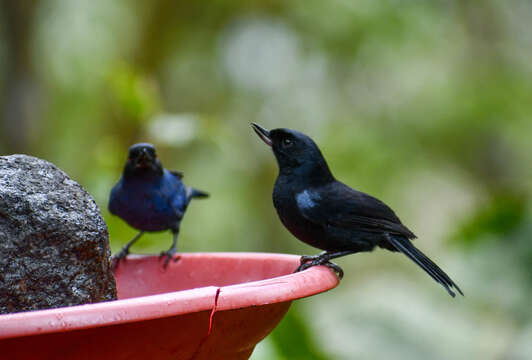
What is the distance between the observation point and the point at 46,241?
1.80m

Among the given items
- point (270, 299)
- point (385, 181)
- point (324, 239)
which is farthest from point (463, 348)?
point (385, 181)

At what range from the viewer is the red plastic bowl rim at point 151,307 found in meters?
1.35

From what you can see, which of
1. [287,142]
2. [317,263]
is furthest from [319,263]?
[287,142]

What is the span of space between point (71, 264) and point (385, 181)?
7.37m

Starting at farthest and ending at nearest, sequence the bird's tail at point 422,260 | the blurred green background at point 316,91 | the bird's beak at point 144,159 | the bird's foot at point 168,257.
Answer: the blurred green background at point 316,91
the bird's beak at point 144,159
the bird's foot at point 168,257
the bird's tail at point 422,260

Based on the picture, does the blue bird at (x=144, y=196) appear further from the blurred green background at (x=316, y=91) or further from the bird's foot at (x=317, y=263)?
the blurred green background at (x=316, y=91)

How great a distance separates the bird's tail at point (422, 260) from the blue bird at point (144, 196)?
990 mm

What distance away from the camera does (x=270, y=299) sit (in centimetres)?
169

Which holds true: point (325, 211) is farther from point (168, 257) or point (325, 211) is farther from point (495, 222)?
point (495, 222)

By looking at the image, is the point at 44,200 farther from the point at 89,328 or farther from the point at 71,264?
the point at 89,328

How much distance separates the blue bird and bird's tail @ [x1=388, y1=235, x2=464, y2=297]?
990mm

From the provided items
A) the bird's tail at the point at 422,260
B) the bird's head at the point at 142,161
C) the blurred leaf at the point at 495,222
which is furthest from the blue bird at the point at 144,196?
the blurred leaf at the point at 495,222

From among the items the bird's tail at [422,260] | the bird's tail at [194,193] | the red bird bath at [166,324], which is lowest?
the red bird bath at [166,324]

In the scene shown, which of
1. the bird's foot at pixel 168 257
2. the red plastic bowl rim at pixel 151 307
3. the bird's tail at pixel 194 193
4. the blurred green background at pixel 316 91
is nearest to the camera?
the red plastic bowl rim at pixel 151 307
